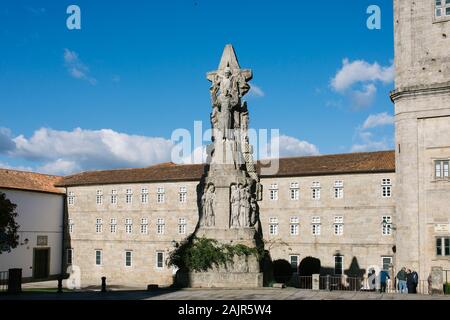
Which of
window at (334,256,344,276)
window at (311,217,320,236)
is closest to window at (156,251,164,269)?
window at (311,217,320,236)

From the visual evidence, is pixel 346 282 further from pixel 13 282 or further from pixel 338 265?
pixel 13 282

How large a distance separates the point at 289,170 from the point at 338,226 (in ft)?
18.3

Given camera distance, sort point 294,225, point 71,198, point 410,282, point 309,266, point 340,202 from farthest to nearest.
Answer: point 71,198, point 294,225, point 340,202, point 309,266, point 410,282

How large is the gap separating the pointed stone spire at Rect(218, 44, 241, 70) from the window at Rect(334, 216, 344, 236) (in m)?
21.8

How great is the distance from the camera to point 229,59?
22266 millimetres

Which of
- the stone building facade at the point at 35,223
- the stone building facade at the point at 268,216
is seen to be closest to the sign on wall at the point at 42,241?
the stone building facade at the point at 35,223

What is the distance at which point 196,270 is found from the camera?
806 inches

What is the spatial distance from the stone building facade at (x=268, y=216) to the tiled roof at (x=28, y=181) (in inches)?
63.7

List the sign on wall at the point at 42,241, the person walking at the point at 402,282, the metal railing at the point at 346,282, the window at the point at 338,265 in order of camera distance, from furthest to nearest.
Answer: the sign on wall at the point at 42,241 < the window at the point at 338,265 < the metal railing at the point at 346,282 < the person walking at the point at 402,282

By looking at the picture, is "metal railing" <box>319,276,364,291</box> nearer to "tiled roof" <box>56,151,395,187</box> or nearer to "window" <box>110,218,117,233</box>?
"tiled roof" <box>56,151,395,187</box>

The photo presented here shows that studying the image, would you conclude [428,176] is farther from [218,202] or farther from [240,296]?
[240,296]

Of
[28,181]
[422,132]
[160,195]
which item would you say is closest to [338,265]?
[160,195]

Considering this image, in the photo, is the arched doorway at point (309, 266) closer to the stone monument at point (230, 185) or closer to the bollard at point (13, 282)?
the stone monument at point (230, 185)

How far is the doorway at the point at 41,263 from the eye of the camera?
47.2 m
